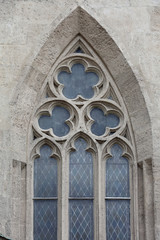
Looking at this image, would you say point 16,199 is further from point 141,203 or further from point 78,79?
point 78,79

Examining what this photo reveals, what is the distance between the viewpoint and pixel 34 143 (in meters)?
15.0

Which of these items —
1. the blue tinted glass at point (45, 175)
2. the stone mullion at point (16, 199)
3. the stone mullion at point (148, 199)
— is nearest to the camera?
the stone mullion at point (16, 199)

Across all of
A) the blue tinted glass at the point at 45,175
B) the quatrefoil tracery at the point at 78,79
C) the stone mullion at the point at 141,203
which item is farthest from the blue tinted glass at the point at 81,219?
the quatrefoil tracery at the point at 78,79

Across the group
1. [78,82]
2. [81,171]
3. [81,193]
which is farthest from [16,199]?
[78,82]

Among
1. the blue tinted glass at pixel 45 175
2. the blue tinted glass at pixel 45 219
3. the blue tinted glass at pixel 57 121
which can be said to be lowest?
the blue tinted glass at pixel 45 219

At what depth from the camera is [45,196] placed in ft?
48.6

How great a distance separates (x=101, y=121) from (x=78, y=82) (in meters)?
0.70

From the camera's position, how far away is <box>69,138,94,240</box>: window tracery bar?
14.7 metres

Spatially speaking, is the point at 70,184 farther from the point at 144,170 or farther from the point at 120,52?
the point at 120,52

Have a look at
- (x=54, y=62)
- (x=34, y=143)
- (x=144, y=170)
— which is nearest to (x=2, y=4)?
(x=54, y=62)

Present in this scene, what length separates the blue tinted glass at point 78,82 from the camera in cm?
1537

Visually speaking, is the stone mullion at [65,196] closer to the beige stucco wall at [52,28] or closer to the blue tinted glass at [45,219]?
the blue tinted glass at [45,219]

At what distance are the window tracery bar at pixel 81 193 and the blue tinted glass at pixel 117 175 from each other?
26 cm

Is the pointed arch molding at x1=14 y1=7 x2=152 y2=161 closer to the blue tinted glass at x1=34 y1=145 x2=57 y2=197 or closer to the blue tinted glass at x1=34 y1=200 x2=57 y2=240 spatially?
the blue tinted glass at x1=34 y1=145 x2=57 y2=197
